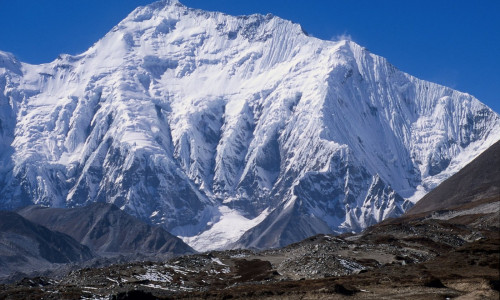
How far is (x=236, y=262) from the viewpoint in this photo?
138 m

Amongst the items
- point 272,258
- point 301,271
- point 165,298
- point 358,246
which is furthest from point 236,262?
point 165,298

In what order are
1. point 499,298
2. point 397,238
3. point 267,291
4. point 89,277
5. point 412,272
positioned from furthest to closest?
1. point 397,238
2. point 89,277
3. point 412,272
4. point 267,291
5. point 499,298

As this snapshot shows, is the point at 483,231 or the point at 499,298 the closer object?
the point at 499,298

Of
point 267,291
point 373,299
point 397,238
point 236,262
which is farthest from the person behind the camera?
point 397,238

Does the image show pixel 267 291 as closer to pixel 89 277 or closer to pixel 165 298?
pixel 165 298

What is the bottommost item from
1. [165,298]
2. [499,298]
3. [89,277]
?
[499,298]

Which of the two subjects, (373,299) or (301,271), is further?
(301,271)

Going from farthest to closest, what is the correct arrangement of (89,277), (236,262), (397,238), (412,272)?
(397,238) → (236,262) → (89,277) → (412,272)

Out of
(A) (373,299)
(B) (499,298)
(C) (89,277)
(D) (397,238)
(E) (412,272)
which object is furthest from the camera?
(D) (397,238)

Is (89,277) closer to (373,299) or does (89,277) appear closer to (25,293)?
(25,293)

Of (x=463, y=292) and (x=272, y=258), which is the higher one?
(x=272, y=258)

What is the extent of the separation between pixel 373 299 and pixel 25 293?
38457 mm

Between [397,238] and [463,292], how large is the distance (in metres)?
88.7

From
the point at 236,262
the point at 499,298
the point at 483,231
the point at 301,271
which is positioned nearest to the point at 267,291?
→ the point at 499,298
